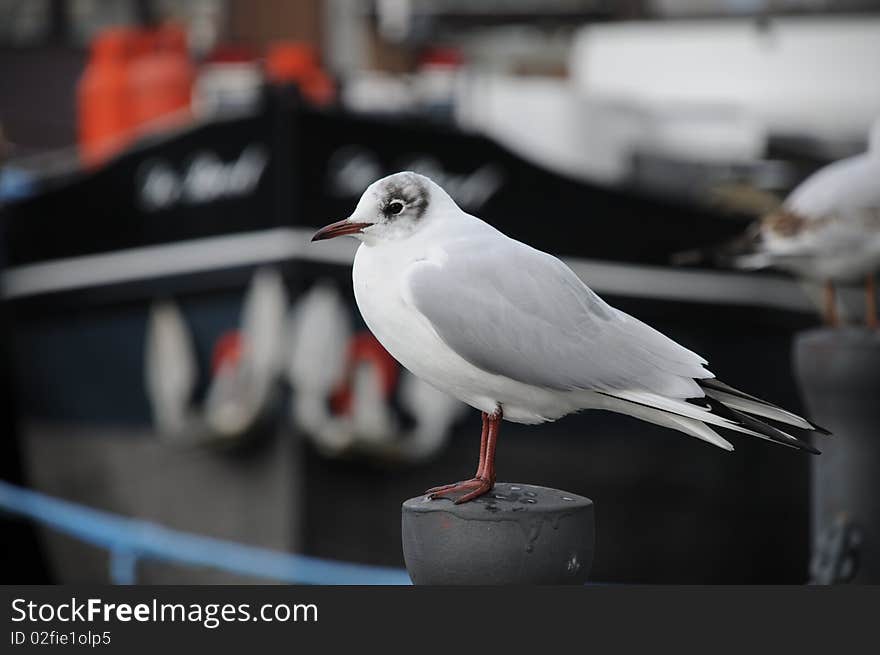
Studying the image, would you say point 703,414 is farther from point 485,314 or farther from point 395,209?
point 395,209

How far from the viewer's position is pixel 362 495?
649 centimetres

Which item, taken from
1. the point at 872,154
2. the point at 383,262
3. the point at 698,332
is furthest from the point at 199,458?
the point at 383,262

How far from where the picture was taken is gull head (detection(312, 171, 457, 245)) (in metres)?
2.02

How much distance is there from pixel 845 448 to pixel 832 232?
640 millimetres

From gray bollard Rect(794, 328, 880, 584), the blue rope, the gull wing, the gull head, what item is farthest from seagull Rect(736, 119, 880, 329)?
the blue rope

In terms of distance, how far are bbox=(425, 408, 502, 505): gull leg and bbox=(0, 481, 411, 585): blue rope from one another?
11.4 feet

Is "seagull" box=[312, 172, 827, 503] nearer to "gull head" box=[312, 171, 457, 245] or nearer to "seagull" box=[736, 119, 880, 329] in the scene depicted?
"gull head" box=[312, 171, 457, 245]

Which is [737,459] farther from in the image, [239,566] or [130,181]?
[130,181]

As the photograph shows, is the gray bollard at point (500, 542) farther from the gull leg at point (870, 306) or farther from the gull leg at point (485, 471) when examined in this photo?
the gull leg at point (870, 306)

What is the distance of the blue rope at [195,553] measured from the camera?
5.88 meters

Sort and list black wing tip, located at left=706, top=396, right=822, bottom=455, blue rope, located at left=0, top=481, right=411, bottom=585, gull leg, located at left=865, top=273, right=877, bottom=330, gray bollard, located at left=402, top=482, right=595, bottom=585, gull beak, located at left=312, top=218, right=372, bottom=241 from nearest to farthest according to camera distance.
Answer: black wing tip, located at left=706, top=396, right=822, bottom=455, gull beak, located at left=312, top=218, right=372, bottom=241, gray bollard, located at left=402, top=482, right=595, bottom=585, gull leg, located at left=865, top=273, right=877, bottom=330, blue rope, located at left=0, top=481, right=411, bottom=585

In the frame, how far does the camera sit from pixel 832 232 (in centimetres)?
390

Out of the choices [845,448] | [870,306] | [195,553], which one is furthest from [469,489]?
[195,553]

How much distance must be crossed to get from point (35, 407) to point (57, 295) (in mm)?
786
